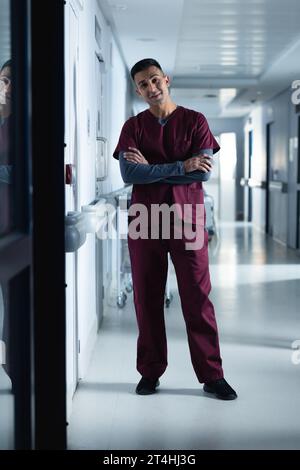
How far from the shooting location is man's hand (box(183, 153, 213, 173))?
10.7 ft

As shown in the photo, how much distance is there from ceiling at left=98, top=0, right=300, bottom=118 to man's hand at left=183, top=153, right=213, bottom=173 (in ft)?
7.58

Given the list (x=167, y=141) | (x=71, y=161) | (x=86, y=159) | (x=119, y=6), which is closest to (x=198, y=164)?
(x=167, y=141)

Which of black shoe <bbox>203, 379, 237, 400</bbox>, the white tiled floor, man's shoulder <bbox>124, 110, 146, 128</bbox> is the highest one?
man's shoulder <bbox>124, 110, 146, 128</bbox>

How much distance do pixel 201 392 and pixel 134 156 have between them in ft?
3.97

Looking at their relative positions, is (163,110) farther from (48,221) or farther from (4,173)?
(48,221)

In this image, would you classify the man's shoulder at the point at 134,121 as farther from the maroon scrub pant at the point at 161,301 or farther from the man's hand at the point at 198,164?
the maroon scrub pant at the point at 161,301

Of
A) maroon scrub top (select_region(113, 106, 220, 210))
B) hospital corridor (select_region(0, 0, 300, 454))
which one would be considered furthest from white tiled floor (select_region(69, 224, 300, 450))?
maroon scrub top (select_region(113, 106, 220, 210))

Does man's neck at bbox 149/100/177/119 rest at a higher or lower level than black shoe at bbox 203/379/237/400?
higher

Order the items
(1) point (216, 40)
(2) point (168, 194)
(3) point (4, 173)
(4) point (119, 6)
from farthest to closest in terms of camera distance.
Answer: (1) point (216, 40), (4) point (119, 6), (2) point (168, 194), (3) point (4, 173)

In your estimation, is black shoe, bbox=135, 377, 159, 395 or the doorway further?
the doorway

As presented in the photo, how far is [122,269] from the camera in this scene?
6.36m

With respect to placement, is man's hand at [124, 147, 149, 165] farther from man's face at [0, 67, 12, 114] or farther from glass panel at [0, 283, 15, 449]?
glass panel at [0, 283, 15, 449]

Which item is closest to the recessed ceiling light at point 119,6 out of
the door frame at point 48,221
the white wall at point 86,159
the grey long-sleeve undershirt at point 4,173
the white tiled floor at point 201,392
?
the white wall at point 86,159
